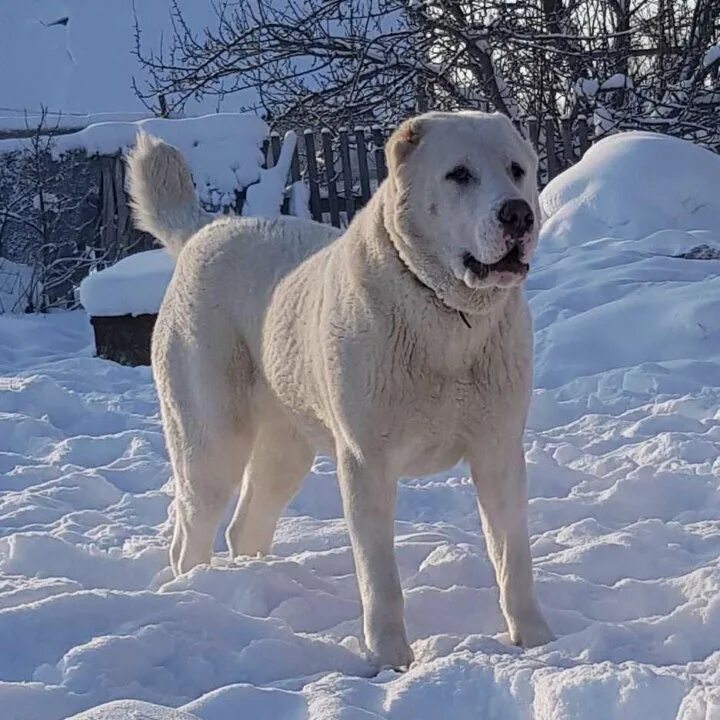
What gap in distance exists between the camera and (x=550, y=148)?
11.9m

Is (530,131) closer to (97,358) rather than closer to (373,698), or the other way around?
(97,358)

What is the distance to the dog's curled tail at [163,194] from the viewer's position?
15.0ft

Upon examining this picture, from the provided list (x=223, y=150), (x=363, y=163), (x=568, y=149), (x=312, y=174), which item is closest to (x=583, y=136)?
(x=568, y=149)

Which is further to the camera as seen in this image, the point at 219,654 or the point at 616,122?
the point at 616,122

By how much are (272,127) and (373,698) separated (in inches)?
453

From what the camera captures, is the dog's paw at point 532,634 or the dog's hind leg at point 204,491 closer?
the dog's paw at point 532,634

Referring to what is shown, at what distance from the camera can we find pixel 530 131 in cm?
1191

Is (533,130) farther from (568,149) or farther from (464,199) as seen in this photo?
(464,199)

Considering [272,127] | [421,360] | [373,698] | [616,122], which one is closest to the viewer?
[373,698]

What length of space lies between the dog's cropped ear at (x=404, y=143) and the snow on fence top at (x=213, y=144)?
7450 millimetres

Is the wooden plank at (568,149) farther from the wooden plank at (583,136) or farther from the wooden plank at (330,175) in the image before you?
the wooden plank at (330,175)

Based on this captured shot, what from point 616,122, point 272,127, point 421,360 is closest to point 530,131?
point 616,122

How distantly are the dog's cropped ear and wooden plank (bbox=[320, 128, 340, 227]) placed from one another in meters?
8.55

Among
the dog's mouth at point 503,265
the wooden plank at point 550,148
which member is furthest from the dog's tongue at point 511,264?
the wooden plank at point 550,148
